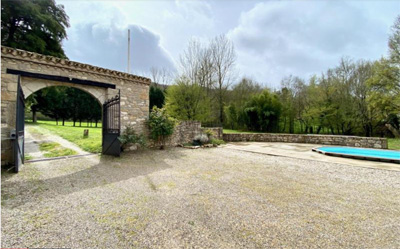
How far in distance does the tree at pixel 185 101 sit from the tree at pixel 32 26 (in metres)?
7.37

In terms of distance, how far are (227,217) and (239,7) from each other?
8.25 meters

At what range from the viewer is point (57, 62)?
4.92m

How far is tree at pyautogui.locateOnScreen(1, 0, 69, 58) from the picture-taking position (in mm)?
7570

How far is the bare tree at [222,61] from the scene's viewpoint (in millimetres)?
16750

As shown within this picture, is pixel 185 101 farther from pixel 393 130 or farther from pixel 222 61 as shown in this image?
pixel 393 130

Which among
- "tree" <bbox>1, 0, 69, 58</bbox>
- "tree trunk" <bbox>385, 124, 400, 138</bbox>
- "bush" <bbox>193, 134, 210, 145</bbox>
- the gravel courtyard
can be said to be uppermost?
"tree" <bbox>1, 0, 69, 58</bbox>

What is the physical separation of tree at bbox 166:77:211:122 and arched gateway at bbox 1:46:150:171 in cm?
603

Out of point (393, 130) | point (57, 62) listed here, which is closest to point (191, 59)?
point (57, 62)

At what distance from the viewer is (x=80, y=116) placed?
25.0 meters

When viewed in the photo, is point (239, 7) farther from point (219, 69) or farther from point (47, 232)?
point (219, 69)

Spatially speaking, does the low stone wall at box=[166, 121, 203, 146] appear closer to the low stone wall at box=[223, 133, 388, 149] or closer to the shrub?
the shrub

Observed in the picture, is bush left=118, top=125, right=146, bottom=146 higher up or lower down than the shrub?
lower down

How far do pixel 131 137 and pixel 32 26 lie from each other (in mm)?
8422

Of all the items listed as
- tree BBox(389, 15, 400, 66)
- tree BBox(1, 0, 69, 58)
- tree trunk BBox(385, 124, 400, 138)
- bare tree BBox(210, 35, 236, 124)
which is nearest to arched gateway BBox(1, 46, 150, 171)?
tree BBox(1, 0, 69, 58)
